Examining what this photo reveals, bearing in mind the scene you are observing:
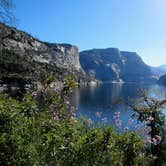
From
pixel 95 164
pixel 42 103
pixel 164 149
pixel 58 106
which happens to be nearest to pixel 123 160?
pixel 95 164

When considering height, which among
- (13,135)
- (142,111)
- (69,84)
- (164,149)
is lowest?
(164,149)

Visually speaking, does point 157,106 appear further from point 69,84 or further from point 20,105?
point 20,105

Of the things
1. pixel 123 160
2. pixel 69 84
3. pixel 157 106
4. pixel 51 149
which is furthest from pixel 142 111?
pixel 51 149

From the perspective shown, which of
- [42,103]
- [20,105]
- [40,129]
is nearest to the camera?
[40,129]

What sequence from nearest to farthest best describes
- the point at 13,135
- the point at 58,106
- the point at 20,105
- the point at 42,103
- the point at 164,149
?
the point at 13,135 → the point at 20,105 → the point at 58,106 → the point at 42,103 → the point at 164,149

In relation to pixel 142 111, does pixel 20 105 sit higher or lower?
higher

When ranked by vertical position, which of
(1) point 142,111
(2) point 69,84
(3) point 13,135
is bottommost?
(1) point 142,111

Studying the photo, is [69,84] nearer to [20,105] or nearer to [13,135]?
[20,105]

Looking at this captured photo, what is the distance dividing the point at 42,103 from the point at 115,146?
415 cm

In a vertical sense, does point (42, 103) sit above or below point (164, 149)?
above

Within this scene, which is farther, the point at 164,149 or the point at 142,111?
the point at 142,111

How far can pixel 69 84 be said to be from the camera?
1244cm

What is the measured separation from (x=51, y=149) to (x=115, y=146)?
6.25 feet

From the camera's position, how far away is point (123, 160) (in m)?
9.69
